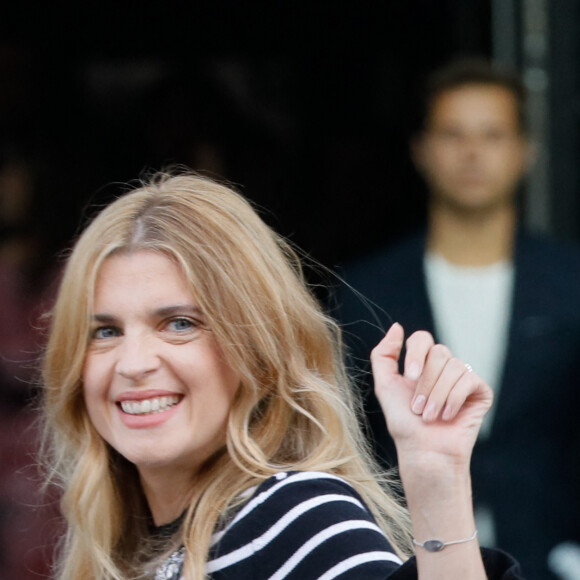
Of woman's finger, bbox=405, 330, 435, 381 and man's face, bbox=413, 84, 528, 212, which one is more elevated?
man's face, bbox=413, 84, 528, 212

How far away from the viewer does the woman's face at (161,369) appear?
6.04 feet

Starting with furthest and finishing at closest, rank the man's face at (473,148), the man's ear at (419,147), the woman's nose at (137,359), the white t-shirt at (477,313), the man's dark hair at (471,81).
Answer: the man's ear at (419,147) < the man's dark hair at (471,81) < the man's face at (473,148) < the white t-shirt at (477,313) < the woman's nose at (137,359)

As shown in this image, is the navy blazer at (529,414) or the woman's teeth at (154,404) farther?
the navy blazer at (529,414)

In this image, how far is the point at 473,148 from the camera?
11.5ft

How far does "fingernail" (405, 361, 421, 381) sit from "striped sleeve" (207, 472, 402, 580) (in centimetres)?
23

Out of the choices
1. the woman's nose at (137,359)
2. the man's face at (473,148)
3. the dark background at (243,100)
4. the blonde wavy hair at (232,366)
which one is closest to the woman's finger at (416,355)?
the blonde wavy hair at (232,366)

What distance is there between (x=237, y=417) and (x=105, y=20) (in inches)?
153

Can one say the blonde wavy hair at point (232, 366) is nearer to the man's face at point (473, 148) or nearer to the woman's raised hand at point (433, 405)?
the woman's raised hand at point (433, 405)

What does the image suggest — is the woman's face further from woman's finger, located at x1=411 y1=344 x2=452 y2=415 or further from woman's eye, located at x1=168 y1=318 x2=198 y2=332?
woman's finger, located at x1=411 y1=344 x2=452 y2=415

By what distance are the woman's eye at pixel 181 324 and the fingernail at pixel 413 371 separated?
1.41ft

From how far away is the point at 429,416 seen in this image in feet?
4.87

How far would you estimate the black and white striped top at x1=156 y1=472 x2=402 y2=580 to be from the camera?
62.2 inches

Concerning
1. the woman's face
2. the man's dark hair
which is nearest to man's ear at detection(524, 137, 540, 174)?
the man's dark hair

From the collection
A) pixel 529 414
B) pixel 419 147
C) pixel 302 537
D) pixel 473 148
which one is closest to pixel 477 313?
pixel 529 414
